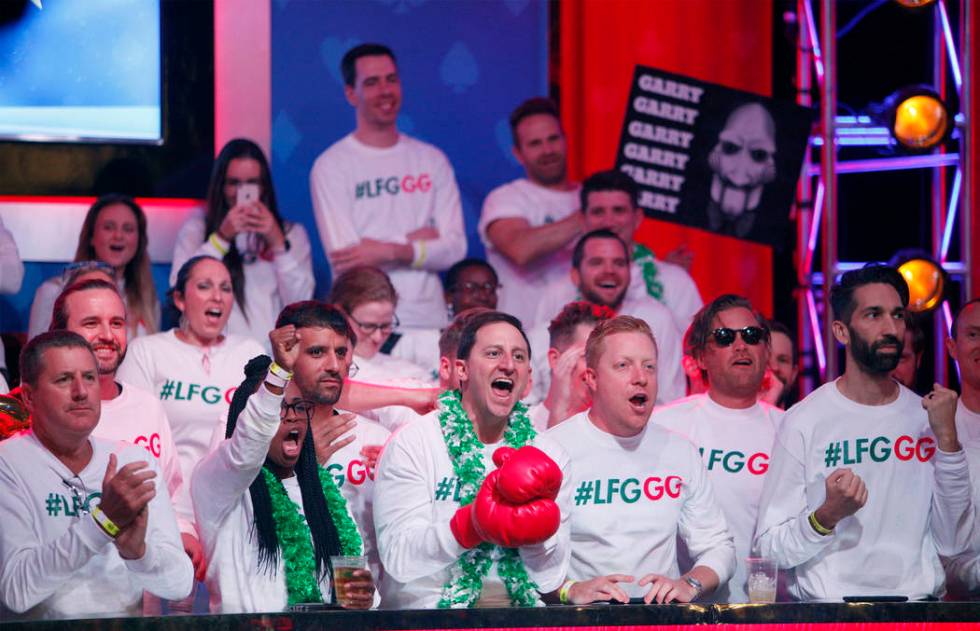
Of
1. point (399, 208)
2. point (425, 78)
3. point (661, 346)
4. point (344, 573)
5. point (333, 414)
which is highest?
point (425, 78)

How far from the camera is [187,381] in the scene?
5438mm

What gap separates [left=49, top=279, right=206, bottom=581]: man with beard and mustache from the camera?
4.80 metres

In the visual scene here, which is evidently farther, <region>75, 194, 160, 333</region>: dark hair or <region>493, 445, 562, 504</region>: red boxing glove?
<region>75, 194, 160, 333</region>: dark hair

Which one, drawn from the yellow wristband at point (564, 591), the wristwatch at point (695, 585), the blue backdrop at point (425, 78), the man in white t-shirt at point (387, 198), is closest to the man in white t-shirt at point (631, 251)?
the man in white t-shirt at point (387, 198)

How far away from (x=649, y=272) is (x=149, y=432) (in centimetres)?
278

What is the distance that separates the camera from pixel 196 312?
5523 mm

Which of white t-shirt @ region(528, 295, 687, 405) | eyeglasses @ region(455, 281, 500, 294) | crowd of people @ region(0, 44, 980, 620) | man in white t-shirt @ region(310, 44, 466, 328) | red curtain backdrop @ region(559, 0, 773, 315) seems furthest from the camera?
red curtain backdrop @ region(559, 0, 773, 315)

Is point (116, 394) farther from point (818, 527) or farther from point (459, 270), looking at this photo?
point (818, 527)

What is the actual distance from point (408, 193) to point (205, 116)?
1.09 m

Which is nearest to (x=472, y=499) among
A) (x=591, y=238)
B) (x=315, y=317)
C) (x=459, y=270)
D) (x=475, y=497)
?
(x=475, y=497)

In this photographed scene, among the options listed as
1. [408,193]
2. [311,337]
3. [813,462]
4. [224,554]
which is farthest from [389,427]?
[408,193]

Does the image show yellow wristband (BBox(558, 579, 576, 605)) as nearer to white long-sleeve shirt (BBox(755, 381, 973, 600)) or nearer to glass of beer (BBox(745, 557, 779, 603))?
glass of beer (BBox(745, 557, 779, 603))

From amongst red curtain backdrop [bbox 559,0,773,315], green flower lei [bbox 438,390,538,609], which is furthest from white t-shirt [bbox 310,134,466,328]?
green flower lei [bbox 438,390,538,609]

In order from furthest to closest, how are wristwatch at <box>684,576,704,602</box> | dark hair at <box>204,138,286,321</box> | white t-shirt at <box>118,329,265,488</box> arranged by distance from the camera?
dark hair at <box>204,138,286,321</box> → white t-shirt at <box>118,329,265,488</box> → wristwatch at <box>684,576,704,602</box>
